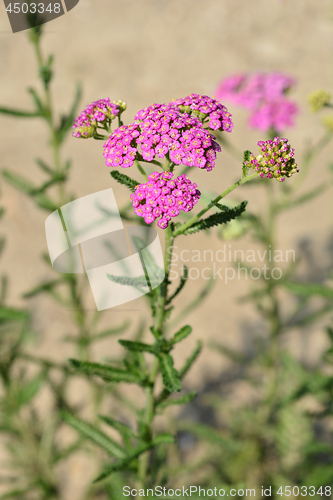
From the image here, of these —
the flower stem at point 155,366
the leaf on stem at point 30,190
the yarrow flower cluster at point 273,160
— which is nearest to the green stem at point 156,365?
the flower stem at point 155,366

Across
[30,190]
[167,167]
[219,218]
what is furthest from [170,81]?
[219,218]

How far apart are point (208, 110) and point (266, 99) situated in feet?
4.57

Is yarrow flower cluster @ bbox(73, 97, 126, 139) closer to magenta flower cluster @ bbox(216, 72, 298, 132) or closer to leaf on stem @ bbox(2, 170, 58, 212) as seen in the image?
leaf on stem @ bbox(2, 170, 58, 212)

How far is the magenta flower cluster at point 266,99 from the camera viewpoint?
94.3 inches

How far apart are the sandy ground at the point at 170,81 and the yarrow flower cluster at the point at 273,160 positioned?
8.94ft

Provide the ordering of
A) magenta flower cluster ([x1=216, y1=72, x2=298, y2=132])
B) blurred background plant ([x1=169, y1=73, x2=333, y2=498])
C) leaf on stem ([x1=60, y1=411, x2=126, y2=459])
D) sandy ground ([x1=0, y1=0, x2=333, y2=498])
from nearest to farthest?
1. leaf on stem ([x1=60, y1=411, x2=126, y2=459])
2. blurred background plant ([x1=169, y1=73, x2=333, y2=498])
3. magenta flower cluster ([x1=216, y1=72, x2=298, y2=132])
4. sandy ground ([x1=0, y1=0, x2=333, y2=498])

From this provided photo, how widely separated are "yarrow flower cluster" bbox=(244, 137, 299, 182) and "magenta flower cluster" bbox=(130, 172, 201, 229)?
0.59ft

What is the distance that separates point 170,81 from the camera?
19.6ft

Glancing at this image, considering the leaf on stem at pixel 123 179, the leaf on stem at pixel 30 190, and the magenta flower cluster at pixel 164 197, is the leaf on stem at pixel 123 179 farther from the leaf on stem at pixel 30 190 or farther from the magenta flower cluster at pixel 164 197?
the leaf on stem at pixel 30 190

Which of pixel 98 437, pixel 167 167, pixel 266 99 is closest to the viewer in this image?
pixel 167 167

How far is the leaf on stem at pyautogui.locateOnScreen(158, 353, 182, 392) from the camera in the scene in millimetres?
1182

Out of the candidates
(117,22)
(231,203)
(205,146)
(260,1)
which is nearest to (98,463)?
(231,203)

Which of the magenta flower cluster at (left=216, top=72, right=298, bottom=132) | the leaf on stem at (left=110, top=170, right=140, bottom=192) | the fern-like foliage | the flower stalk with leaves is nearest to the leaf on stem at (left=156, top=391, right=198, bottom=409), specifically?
the flower stalk with leaves

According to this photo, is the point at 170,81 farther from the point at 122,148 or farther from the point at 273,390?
the point at 122,148
